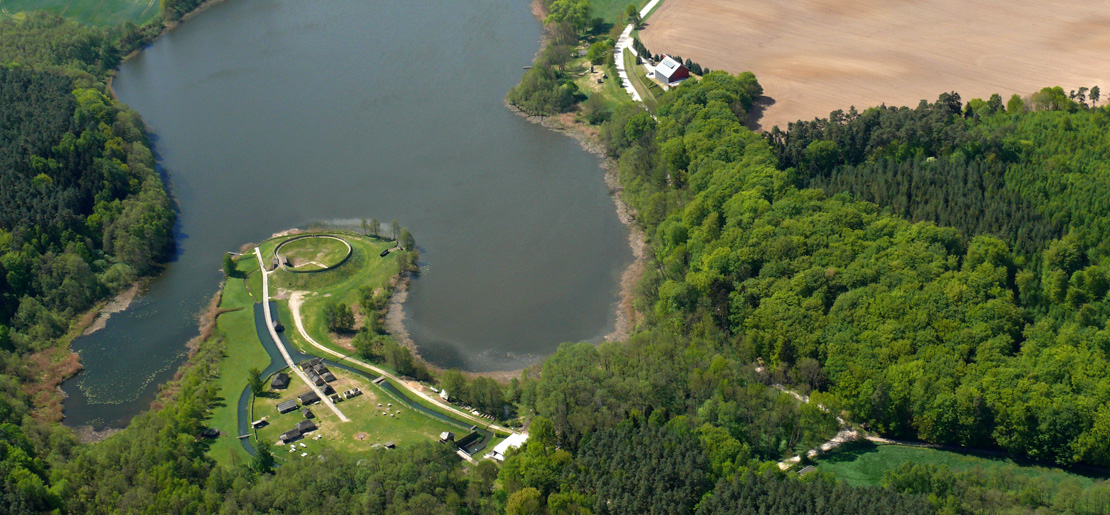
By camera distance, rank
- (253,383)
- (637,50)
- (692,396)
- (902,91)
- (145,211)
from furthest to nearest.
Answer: (637,50) → (902,91) → (145,211) → (253,383) → (692,396)

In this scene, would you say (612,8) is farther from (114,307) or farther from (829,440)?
(829,440)

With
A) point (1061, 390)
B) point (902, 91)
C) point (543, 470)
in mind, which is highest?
point (902, 91)

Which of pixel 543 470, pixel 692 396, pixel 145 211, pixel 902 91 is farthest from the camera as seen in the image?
pixel 902 91

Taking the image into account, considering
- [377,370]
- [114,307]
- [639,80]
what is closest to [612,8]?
[639,80]

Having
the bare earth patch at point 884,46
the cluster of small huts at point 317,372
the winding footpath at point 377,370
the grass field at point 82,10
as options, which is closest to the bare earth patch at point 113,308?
the winding footpath at point 377,370

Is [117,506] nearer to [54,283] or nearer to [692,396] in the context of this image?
[54,283]

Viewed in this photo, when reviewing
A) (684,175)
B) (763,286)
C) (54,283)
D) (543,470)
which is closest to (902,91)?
(684,175)

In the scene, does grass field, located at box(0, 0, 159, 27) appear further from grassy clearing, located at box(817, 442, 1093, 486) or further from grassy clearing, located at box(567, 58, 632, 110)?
grassy clearing, located at box(817, 442, 1093, 486)

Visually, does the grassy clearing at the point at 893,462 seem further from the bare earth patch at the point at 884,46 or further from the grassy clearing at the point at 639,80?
the grassy clearing at the point at 639,80

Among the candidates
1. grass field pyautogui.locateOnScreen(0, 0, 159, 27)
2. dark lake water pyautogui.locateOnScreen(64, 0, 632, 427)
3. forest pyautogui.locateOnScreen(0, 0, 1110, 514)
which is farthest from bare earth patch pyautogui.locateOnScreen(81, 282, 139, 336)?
grass field pyautogui.locateOnScreen(0, 0, 159, 27)
